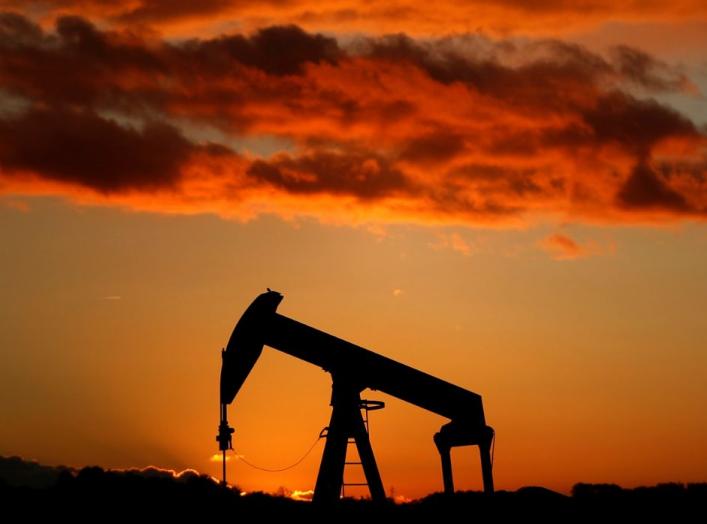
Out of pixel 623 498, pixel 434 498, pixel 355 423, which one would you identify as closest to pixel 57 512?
pixel 355 423

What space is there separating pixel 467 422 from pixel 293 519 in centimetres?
454

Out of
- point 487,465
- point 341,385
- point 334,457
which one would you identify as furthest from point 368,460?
point 487,465

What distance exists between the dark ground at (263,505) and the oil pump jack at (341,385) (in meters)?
0.85

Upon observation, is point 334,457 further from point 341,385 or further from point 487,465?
point 487,465

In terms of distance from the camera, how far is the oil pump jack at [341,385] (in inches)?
954

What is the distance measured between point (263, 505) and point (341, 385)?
109 inches

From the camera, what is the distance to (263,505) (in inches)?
966

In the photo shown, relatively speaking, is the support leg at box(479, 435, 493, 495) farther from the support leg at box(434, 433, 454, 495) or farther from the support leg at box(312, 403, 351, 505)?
the support leg at box(312, 403, 351, 505)

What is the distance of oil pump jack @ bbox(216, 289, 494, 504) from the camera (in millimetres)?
24234

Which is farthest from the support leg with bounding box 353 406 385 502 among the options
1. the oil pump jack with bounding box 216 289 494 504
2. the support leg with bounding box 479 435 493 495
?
the support leg with bounding box 479 435 493 495

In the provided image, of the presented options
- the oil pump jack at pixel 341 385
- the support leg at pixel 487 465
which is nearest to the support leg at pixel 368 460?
the oil pump jack at pixel 341 385

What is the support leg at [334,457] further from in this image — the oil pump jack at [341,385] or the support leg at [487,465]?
the support leg at [487,465]

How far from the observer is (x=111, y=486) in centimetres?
2397

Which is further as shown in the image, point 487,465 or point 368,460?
point 487,465
